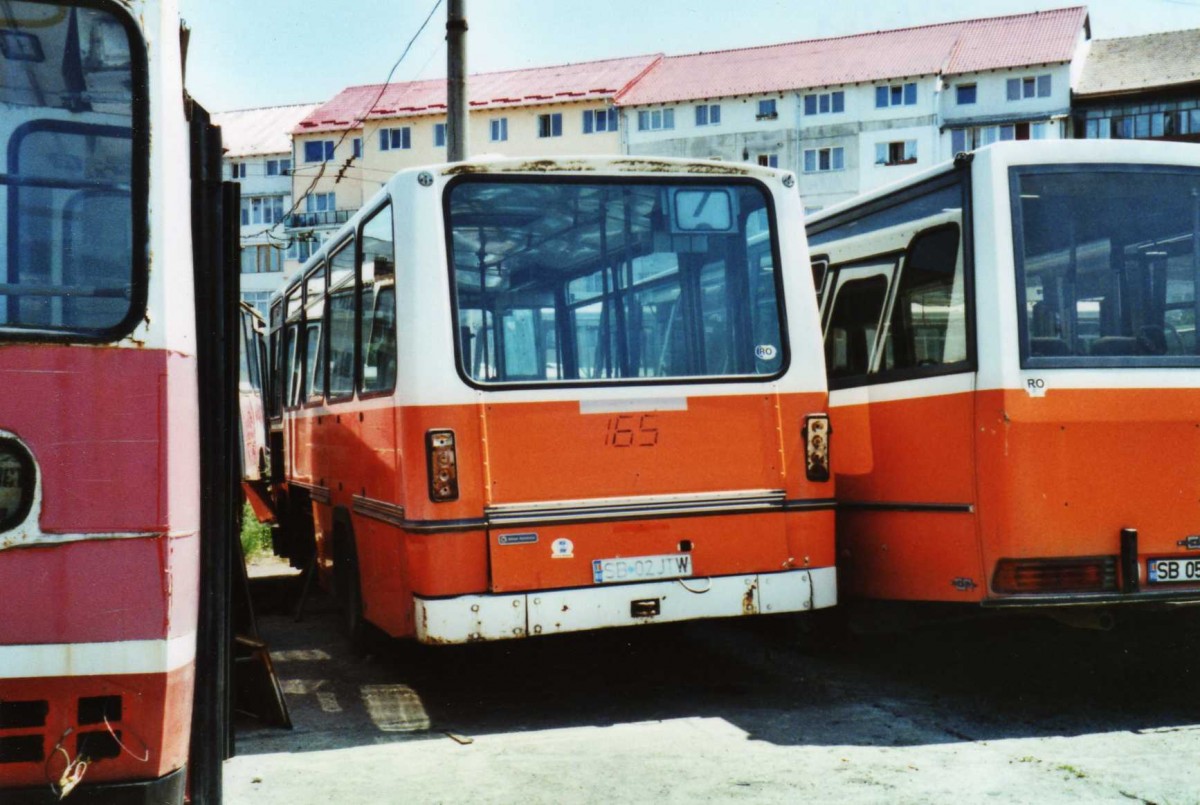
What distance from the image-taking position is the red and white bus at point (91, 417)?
10.6 ft

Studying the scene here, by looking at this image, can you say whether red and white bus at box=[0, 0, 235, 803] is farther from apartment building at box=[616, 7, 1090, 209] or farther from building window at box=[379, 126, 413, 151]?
building window at box=[379, 126, 413, 151]

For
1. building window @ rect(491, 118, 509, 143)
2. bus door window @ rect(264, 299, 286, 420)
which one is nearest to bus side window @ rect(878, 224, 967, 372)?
bus door window @ rect(264, 299, 286, 420)

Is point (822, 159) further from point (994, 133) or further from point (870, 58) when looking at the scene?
point (994, 133)

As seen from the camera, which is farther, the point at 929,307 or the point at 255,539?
the point at 255,539

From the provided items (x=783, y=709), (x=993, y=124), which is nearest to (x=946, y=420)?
(x=783, y=709)

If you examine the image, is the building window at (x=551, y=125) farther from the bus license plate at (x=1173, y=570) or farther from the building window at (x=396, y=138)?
the bus license plate at (x=1173, y=570)

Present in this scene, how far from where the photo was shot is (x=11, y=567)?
3.19 metres

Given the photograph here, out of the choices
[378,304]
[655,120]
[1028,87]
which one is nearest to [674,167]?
[378,304]

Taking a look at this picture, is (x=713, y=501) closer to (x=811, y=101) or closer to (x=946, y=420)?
(x=946, y=420)

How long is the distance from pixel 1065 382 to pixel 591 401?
241cm

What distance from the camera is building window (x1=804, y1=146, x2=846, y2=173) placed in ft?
204

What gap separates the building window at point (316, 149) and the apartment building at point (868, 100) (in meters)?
17.7

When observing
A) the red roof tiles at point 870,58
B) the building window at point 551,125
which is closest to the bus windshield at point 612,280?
the red roof tiles at point 870,58

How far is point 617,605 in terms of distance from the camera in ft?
22.8
